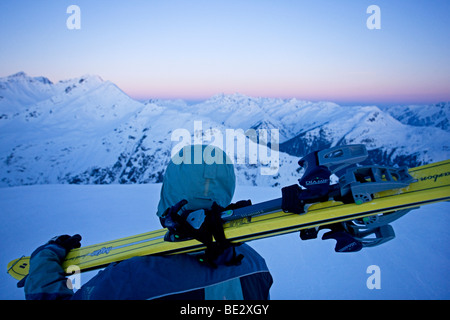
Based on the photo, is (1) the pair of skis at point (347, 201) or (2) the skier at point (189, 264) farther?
(1) the pair of skis at point (347, 201)

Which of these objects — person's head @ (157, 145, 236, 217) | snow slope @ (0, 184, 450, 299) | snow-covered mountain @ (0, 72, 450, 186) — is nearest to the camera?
person's head @ (157, 145, 236, 217)

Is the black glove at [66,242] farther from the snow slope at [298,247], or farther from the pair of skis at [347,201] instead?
the snow slope at [298,247]

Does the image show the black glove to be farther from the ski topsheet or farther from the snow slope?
the snow slope

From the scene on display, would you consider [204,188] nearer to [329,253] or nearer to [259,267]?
[259,267]

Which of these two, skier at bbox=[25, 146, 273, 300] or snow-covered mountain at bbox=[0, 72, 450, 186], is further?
snow-covered mountain at bbox=[0, 72, 450, 186]

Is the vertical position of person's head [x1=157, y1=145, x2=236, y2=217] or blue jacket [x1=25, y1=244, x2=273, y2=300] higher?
person's head [x1=157, y1=145, x2=236, y2=217]

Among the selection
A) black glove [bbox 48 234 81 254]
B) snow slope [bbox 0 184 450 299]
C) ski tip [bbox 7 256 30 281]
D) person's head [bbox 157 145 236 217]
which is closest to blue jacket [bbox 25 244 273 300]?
person's head [bbox 157 145 236 217]

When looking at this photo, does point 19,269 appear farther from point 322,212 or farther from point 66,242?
point 322,212

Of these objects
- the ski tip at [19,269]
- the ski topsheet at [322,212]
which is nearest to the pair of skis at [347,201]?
the ski topsheet at [322,212]
